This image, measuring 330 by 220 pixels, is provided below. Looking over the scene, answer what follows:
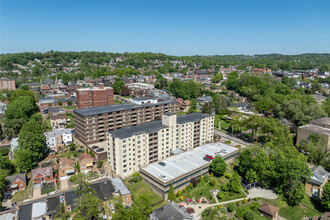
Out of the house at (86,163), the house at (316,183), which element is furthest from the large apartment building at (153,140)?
the house at (316,183)

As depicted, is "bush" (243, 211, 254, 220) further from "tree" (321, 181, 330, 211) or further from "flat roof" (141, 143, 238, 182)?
"flat roof" (141, 143, 238, 182)

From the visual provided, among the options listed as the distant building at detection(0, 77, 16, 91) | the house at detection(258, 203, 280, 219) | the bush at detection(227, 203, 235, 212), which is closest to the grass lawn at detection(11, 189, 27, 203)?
the bush at detection(227, 203, 235, 212)

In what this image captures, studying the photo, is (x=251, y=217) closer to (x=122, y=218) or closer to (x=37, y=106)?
(x=122, y=218)

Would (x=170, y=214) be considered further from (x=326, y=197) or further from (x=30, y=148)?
(x=30, y=148)

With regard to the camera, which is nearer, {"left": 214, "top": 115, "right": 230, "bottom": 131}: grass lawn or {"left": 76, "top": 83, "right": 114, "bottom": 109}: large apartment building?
{"left": 214, "top": 115, "right": 230, "bottom": 131}: grass lawn

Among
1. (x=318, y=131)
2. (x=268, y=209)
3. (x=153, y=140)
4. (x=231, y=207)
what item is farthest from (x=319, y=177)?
(x=153, y=140)

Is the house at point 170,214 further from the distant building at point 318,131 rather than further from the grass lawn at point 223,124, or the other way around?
the grass lawn at point 223,124
